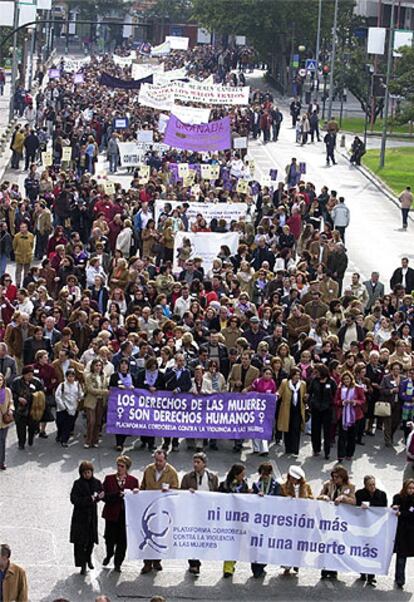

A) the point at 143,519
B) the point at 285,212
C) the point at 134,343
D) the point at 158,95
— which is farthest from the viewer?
the point at 158,95

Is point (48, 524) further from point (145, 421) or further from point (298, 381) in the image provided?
point (298, 381)

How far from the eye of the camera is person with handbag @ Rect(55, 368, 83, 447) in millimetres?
21828

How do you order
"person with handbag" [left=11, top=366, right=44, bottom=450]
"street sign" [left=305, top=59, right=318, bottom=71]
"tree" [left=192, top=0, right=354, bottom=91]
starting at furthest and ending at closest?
"tree" [left=192, top=0, right=354, bottom=91] < "street sign" [left=305, top=59, right=318, bottom=71] < "person with handbag" [left=11, top=366, right=44, bottom=450]

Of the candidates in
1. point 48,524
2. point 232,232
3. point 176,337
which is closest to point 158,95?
point 232,232

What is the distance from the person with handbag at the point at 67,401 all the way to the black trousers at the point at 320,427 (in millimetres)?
2927

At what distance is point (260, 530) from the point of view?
17.4 m

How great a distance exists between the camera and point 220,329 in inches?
989

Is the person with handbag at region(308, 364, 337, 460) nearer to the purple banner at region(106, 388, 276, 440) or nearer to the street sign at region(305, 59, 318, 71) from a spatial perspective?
the purple banner at region(106, 388, 276, 440)

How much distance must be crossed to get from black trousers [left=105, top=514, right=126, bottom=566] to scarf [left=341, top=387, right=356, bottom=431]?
5054 millimetres

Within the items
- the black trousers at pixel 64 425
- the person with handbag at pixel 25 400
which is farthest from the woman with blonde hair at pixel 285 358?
the person with handbag at pixel 25 400

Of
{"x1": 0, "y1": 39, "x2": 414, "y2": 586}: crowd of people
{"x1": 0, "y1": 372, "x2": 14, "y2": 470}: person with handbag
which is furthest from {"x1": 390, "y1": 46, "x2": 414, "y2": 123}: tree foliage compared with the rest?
{"x1": 0, "y1": 372, "x2": 14, "y2": 470}: person with handbag

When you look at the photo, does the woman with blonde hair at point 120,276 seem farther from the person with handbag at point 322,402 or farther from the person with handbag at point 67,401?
the person with handbag at point 322,402

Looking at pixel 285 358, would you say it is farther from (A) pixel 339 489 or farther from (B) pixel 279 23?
(B) pixel 279 23

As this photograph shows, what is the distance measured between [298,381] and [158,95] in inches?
1275
